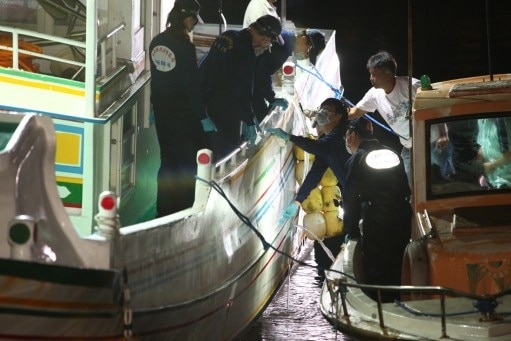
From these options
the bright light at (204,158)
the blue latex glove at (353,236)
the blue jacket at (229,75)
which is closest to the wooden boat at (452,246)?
the blue latex glove at (353,236)

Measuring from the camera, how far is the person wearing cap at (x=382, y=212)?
33.1ft

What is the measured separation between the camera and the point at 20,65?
37.1 ft

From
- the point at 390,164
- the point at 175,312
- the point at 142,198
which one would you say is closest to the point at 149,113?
the point at 142,198

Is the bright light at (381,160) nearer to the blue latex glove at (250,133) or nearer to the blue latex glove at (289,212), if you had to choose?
the blue latex glove at (250,133)

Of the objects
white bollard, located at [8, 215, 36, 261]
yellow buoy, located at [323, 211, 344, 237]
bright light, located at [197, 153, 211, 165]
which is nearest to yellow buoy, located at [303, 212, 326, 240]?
yellow buoy, located at [323, 211, 344, 237]

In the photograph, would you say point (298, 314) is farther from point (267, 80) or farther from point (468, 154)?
point (468, 154)

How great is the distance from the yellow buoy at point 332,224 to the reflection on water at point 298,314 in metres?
0.60

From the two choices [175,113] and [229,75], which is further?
[229,75]

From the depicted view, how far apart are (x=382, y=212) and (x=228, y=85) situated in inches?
72.5

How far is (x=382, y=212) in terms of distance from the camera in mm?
10094

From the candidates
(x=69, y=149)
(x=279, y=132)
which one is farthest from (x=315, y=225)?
(x=69, y=149)

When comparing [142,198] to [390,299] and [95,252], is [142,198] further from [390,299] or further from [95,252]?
[95,252]

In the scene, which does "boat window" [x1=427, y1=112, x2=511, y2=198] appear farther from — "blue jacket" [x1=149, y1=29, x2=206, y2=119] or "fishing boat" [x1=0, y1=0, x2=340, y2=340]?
"blue jacket" [x1=149, y1=29, x2=206, y2=119]

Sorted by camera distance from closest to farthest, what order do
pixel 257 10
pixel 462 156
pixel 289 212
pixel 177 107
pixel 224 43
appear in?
pixel 462 156
pixel 177 107
pixel 224 43
pixel 289 212
pixel 257 10
